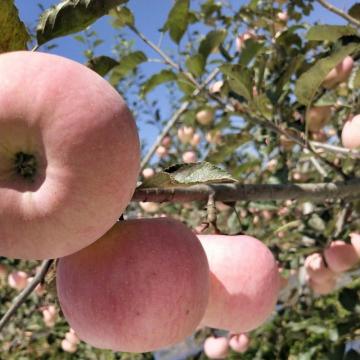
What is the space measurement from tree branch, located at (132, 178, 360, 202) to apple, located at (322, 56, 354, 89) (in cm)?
78

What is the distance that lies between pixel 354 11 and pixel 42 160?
134cm

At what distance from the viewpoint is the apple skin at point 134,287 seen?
24.9 inches

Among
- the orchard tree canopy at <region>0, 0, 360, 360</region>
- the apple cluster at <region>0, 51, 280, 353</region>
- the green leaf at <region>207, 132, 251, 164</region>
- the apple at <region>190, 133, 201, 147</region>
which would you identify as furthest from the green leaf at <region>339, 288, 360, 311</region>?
the apple at <region>190, 133, 201, 147</region>

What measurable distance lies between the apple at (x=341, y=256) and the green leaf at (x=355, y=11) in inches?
32.3

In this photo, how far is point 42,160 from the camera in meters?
0.53

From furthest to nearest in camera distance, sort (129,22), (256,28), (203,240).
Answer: (256,28) → (129,22) → (203,240)

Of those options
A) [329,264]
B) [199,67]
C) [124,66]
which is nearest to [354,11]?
[199,67]

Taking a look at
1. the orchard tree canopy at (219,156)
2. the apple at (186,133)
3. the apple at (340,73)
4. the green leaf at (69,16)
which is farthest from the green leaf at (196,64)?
the apple at (186,133)

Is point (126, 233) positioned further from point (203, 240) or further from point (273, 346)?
point (273, 346)

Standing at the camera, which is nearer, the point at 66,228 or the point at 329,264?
the point at 66,228

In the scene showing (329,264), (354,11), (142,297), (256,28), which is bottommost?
(329,264)

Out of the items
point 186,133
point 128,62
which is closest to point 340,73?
point 128,62

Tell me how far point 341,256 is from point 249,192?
109 centimetres

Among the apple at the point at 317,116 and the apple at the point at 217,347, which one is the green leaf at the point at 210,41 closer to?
the apple at the point at 317,116
